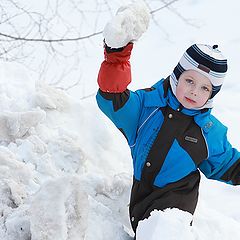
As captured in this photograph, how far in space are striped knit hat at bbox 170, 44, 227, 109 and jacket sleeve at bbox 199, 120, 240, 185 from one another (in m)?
0.12

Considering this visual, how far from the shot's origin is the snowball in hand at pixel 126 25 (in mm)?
1812

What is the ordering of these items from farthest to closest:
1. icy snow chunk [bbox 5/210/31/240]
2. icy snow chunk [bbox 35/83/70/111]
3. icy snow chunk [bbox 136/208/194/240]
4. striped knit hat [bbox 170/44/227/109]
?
icy snow chunk [bbox 35/83/70/111] → striped knit hat [bbox 170/44/227/109] → icy snow chunk [bbox 5/210/31/240] → icy snow chunk [bbox 136/208/194/240]

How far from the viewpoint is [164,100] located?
2039mm

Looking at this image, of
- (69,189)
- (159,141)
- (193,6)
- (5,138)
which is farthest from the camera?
(193,6)

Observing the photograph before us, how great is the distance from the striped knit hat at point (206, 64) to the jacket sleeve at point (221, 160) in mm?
120

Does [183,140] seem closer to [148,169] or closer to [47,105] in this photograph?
[148,169]

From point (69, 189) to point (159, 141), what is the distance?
404 mm

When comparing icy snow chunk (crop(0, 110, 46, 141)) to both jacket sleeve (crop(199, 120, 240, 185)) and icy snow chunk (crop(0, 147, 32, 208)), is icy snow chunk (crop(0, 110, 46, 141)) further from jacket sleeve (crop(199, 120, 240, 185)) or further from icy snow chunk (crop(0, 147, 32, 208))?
jacket sleeve (crop(199, 120, 240, 185))

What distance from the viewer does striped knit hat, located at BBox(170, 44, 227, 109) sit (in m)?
1.96

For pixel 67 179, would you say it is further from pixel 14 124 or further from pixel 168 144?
pixel 14 124

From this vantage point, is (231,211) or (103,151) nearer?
(103,151)

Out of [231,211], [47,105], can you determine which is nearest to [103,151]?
[47,105]

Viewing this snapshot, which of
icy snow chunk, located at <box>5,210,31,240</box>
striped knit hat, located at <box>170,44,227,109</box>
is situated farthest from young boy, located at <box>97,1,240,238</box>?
icy snow chunk, located at <box>5,210,31,240</box>

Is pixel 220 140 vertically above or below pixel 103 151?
above
